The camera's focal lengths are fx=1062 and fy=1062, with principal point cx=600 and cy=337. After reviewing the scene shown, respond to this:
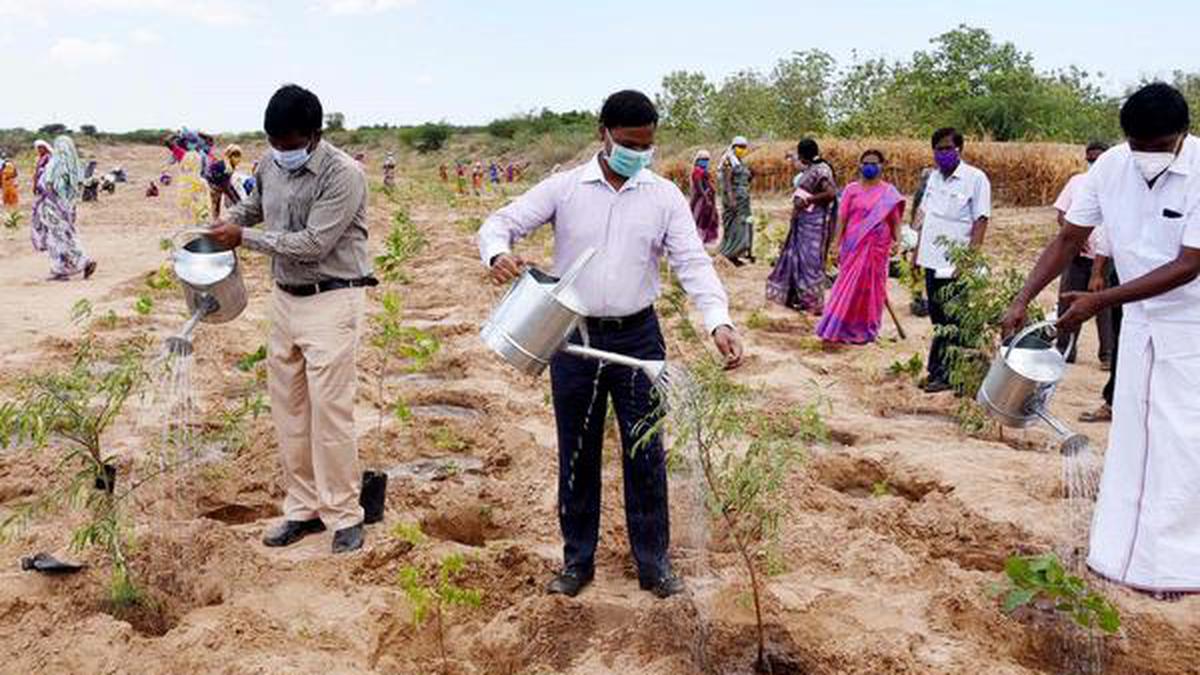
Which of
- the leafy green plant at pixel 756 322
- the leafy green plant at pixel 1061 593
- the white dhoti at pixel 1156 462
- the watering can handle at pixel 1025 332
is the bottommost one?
the leafy green plant at pixel 756 322

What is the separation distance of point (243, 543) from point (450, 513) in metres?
0.91

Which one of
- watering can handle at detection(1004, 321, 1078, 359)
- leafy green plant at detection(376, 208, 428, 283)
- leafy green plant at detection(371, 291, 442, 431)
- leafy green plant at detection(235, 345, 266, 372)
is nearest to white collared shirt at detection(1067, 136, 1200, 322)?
watering can handle at detection(1004, 321, 1078, 359)

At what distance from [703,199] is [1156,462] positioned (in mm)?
9766

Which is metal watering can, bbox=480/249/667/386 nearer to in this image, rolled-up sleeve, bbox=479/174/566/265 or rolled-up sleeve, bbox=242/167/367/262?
rolled-up sleeve, bbox=479/174/566/265

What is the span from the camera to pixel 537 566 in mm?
3922

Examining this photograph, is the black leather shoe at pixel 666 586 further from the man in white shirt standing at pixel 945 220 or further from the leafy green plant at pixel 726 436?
the man in white shirt standing at pixel 945 220

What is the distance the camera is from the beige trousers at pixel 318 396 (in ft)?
12.6

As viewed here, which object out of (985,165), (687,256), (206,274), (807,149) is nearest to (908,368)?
(807,149)

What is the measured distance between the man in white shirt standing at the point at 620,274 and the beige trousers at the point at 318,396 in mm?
827

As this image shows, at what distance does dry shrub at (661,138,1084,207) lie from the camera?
19.8 meters

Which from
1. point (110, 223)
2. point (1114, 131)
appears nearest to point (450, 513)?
point (110, 223)

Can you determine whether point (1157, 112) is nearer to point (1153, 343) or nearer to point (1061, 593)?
point (1153, 343)

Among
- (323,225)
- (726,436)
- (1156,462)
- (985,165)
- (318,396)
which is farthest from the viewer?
(985,165)

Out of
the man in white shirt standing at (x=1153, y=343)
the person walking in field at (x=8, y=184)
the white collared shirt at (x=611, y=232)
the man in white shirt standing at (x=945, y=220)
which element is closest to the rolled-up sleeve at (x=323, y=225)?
the white collared shirt at (x=611, y=232)
